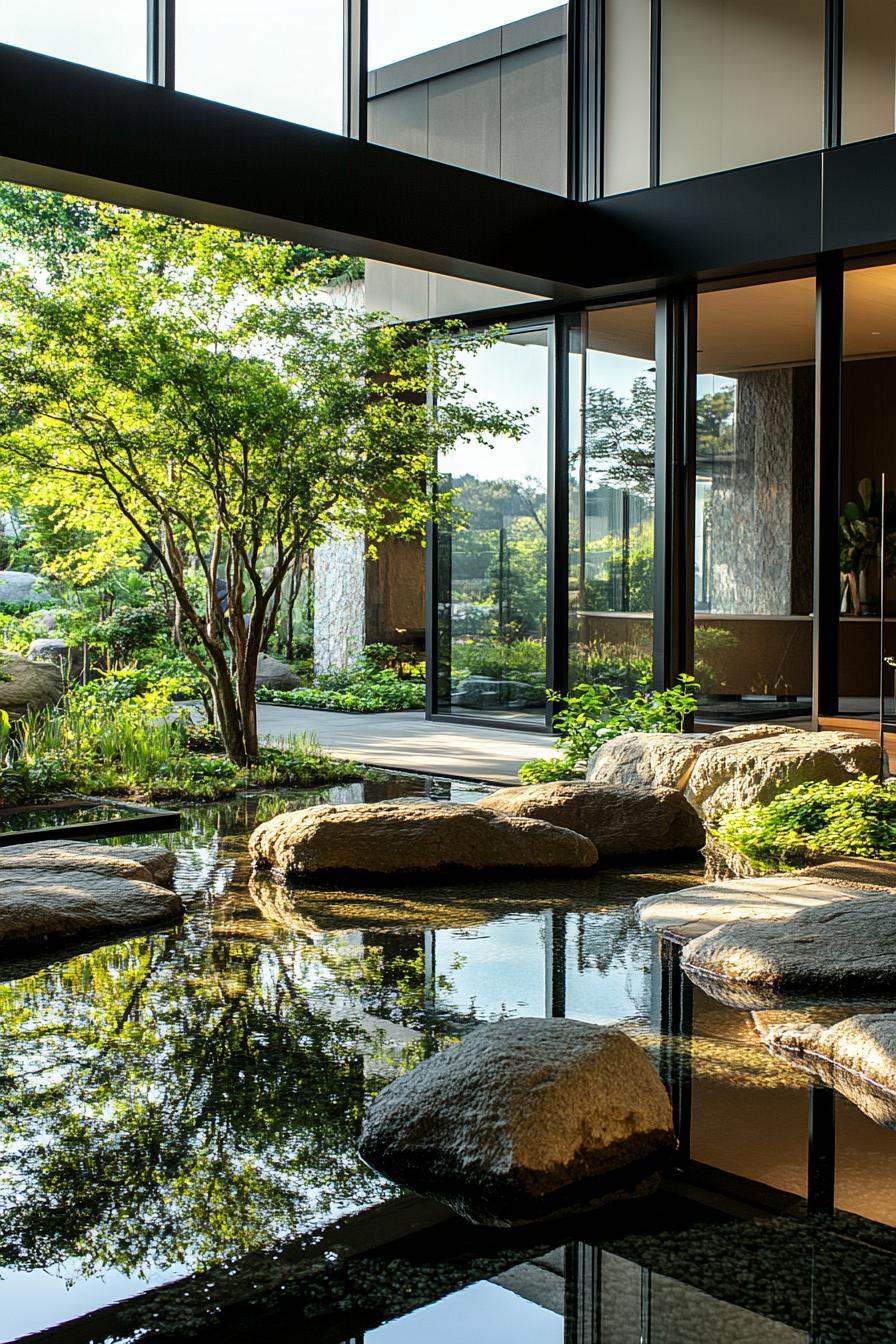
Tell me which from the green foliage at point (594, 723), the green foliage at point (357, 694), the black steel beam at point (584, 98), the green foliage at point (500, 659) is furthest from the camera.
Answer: the green foliage at point (357, 694)

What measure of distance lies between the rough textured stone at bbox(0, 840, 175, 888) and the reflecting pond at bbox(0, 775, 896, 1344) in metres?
0.22

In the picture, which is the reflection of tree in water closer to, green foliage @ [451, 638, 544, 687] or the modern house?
the modern house

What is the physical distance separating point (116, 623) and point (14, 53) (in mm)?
10268

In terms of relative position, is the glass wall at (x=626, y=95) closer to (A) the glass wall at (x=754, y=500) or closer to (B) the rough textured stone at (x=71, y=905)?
(A) the glass wall at (x=754, y=500)

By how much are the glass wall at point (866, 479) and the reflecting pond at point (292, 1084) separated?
217 inches

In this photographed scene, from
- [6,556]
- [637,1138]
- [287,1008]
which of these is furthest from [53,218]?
[637,1138]

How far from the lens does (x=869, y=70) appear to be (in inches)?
354

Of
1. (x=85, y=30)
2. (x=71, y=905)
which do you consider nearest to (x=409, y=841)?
(x=71, y=905)

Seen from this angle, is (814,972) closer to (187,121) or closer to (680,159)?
(187,121)

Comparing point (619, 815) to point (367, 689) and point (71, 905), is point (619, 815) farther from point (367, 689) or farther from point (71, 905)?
point (367, 689)

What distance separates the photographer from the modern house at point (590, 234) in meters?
7.72

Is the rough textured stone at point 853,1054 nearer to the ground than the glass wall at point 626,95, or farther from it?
nearer to the ground

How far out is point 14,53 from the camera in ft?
22.1

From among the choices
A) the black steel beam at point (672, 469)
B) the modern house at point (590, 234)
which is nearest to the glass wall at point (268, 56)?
the modern house at point (590, 234)
